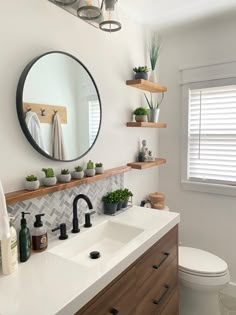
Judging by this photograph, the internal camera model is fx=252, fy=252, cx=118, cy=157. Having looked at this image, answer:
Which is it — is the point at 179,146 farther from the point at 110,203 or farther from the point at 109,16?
the point at 109,16

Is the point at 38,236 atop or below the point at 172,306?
atop

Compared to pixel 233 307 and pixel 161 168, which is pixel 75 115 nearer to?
pixel 161 168

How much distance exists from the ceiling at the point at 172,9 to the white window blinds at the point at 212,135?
0.62 meters

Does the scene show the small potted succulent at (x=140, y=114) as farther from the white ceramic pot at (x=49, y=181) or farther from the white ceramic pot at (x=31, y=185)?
the white ceramic pot at (x=31, y=185)

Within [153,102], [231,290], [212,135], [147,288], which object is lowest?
[231,290]

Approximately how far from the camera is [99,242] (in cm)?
161

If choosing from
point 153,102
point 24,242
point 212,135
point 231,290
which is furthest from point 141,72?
point 231,290

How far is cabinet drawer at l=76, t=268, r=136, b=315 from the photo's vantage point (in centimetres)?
100

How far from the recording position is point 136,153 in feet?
7.53

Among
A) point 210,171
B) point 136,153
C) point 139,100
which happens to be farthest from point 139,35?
point 210,171

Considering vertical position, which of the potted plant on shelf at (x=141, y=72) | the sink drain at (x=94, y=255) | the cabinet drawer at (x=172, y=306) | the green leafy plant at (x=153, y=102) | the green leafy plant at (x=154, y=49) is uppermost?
the green leafy plant at (x=154, y=49)

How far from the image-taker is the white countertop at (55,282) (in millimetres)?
852

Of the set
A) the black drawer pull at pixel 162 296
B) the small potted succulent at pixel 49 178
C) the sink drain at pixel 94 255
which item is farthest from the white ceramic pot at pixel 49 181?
the black drawer pull at pixel 162 296

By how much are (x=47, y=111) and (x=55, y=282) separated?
0.87 metres
